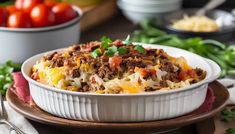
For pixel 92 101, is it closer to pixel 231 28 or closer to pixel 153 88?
pixel 153 88

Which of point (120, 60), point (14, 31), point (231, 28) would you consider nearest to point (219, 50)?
point (231, 28)

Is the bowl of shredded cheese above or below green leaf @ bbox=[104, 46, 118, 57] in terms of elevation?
below

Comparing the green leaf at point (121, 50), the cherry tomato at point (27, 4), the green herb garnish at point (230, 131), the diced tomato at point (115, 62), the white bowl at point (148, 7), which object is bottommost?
the white bowl at point (148, 7)

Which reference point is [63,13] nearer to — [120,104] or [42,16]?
[42,16]

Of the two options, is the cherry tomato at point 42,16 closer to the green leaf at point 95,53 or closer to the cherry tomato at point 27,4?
the cherry tomato at point 27,4

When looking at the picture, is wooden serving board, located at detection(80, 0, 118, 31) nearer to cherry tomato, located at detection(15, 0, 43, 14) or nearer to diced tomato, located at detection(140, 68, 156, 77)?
cherry tomato, located at detection(15, 0, 43, 14)

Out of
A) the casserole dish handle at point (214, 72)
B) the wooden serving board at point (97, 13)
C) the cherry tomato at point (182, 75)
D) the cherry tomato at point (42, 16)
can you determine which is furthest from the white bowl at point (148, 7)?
the cherry tomato at point (182, 75)

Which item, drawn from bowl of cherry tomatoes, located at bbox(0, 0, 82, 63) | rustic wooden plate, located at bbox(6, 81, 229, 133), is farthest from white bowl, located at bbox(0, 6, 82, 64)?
rustic wooden plate, located at bbox(6, 81, 229, 133)
